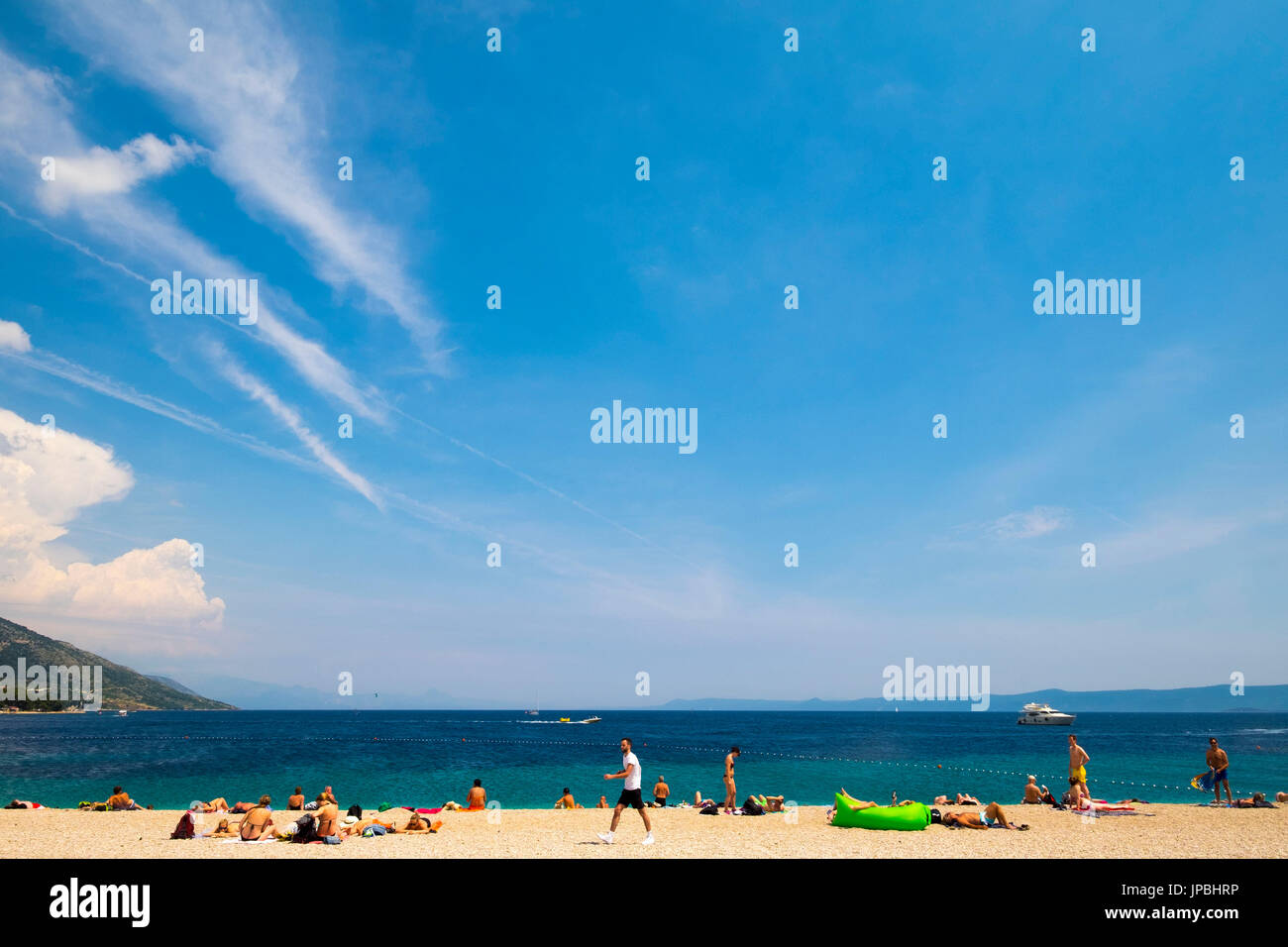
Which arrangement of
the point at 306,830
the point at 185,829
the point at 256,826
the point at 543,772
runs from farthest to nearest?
the point at 543,772 → the point at 185,829 → the point at 256,826 → the point at 306,830

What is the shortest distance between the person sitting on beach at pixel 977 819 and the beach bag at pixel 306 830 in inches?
617

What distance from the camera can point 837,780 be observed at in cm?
3959

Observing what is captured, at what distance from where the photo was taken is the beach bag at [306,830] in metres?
15.6

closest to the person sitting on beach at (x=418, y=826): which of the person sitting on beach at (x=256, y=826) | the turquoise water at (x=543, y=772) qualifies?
the person sitting on beach at (x=256, y=826)

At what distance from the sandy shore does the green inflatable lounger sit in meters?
0.62

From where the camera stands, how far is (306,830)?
15.6 m

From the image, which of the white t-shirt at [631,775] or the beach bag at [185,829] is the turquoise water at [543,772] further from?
the white t-shirt at [631,775]

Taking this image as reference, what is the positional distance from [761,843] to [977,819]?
25.0 feet

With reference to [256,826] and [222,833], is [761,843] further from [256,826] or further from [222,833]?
[222,833]

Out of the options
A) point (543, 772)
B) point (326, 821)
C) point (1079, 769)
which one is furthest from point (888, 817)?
point (543, 772)

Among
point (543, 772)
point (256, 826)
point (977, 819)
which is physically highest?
point (256, 826)

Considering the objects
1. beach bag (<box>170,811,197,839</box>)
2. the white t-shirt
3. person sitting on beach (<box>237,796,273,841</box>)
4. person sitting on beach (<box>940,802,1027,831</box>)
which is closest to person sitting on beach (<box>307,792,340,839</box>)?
person sitting on beach (<box>237,796,273,841</box>)
